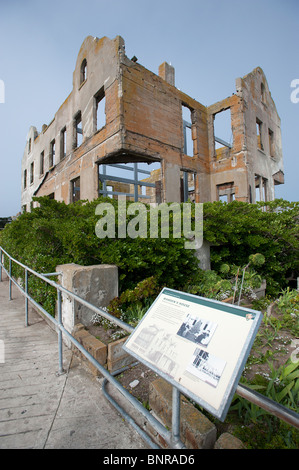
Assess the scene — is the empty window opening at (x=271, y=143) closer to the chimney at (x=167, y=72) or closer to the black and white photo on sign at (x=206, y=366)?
the chimney at (x=167, y=72)

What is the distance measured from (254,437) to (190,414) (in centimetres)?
40

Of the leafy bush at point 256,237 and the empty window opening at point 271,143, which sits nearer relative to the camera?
the leafy bush at point 256,237

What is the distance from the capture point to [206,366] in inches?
39.6

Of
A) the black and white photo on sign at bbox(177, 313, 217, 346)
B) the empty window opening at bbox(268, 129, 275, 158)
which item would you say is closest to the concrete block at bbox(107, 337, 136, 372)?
the black and white photo on sign at bbox(177, 313, 217, 346)

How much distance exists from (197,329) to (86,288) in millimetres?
2078

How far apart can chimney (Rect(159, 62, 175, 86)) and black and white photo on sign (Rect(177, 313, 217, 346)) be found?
14234 millimetres

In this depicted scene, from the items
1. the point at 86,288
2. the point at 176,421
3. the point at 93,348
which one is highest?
the point at 86,288

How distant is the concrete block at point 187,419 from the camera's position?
1411 mm

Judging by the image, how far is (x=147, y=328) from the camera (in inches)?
52.1

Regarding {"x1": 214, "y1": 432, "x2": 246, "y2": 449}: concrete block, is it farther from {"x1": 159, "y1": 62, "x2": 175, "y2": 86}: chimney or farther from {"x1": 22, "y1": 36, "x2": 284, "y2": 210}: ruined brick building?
{"x1": 159, "y1": 62, "x2": 175, "y2": 86}: chimney

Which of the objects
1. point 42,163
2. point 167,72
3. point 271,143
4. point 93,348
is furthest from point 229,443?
point 42,163

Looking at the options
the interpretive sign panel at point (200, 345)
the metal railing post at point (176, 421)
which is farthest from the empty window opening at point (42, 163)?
the metal railing post at point (176, 421)

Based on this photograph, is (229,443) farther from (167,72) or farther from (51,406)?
(167,72)
